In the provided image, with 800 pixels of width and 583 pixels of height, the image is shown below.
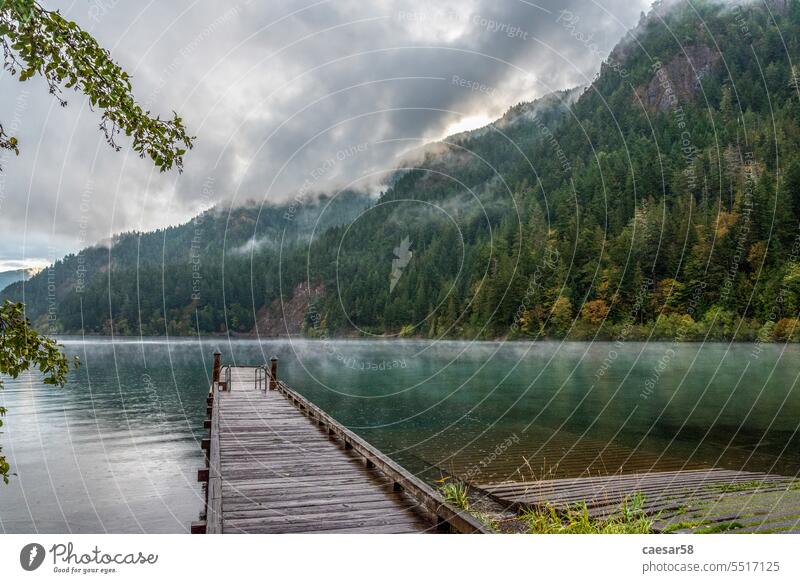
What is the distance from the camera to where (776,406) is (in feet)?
67.5

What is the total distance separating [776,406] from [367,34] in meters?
21.8

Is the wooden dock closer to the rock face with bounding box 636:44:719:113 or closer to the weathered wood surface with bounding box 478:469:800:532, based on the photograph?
the weathered wood surface with bounding box 478:469:800:532

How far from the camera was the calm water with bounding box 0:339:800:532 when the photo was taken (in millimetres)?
12328

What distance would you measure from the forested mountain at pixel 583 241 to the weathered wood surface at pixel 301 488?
11561 millimetres

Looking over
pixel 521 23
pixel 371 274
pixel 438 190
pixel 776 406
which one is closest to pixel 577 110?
pixel 438 190

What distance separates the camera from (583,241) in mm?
71562

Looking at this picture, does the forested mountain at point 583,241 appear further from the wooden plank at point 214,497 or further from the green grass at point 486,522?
the green grass at point 486,522

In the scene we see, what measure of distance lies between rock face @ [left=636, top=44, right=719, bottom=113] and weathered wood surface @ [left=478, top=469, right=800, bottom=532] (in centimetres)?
12105

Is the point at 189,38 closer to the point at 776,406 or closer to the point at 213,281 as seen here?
the point at 776,406

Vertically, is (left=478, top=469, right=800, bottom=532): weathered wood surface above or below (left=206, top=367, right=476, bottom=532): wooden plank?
below

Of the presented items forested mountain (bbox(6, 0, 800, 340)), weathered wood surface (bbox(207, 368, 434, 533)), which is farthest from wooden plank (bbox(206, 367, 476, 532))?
forested mountain (bbox(6, 0, 800, 340))

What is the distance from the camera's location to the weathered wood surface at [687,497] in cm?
580

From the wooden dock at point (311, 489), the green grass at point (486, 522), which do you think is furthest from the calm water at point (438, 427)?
the green grass at point (486, 522)

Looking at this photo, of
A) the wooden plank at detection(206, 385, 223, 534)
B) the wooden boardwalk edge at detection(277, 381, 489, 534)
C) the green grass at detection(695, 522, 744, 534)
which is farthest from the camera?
the green grass at detection(695, 522, 744, 534)
